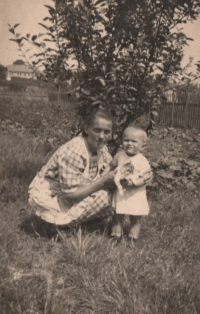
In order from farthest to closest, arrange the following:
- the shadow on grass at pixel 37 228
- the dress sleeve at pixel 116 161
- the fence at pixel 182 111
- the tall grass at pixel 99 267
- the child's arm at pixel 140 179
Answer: the fence at pixel 182 111, the shadow on grass at pixel 37 228, the dress sleeve at pixel 116 161, the child's arm at pixel 140 179, the tall grass at pixel 99 267

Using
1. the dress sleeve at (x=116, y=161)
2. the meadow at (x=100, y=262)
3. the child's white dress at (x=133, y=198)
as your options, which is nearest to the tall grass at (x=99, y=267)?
the meadow at (x=100, y=262)

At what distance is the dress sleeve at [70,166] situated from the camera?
279 centimetres

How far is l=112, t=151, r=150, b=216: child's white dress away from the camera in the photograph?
9.24 feet

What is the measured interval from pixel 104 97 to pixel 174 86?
0.82 metres

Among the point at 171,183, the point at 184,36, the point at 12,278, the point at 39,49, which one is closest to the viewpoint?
the point at 12,278

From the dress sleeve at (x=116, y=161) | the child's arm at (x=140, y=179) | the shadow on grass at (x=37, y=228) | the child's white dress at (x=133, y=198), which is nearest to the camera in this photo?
the child's arm at (x=140, y=179)

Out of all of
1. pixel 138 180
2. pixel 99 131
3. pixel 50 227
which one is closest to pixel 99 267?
pixel 138 180

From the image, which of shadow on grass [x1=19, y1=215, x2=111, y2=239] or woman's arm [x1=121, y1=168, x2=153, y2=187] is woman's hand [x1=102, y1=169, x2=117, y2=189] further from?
shadow on grass [x1=19, y1=215, x2=111, y2=239]

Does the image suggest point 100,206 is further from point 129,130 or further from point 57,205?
point 129,130

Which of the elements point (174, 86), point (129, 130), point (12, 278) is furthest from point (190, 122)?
point (12, 278)

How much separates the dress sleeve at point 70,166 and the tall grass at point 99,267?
426 mm

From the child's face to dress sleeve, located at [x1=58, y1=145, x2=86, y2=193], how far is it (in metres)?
0.41

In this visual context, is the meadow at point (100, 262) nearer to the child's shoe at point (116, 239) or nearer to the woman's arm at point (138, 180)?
the child's shoe at point (116, 239)

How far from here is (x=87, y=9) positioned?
2.95 meters
